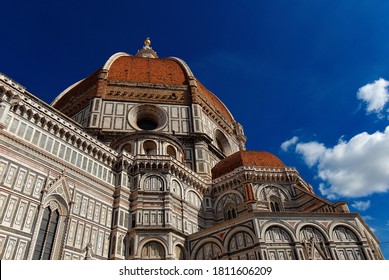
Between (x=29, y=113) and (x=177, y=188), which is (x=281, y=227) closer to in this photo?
(x=177, y=188)

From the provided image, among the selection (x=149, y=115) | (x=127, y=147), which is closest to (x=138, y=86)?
(x=149, y=115)

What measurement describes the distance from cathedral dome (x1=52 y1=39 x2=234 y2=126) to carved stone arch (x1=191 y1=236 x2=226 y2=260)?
59.0ft

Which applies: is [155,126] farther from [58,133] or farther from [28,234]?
[28,234]

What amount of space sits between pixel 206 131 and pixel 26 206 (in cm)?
2135

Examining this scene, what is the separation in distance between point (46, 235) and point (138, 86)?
22.0 meters

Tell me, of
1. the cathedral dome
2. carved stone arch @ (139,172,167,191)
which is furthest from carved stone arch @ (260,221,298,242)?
the cathedral dome

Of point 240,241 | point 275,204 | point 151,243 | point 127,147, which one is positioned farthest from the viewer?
point 127,147

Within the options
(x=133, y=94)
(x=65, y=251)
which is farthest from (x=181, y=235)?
(x=133, y=94)

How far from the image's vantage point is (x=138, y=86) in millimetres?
35500

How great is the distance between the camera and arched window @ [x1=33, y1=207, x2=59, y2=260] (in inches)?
651

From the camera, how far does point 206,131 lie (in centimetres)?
3434

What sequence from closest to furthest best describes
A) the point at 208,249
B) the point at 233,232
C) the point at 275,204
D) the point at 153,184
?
the point at 233,232, the point at 208,249, the point at 153,184, the point at 275,204

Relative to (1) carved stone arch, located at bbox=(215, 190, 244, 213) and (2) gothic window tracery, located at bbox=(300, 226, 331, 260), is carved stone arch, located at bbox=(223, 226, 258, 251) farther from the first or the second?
(1) carved stone arch, located at bbox=(215, 190, 244, 213)

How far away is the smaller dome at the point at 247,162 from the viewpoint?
94.5 feet
